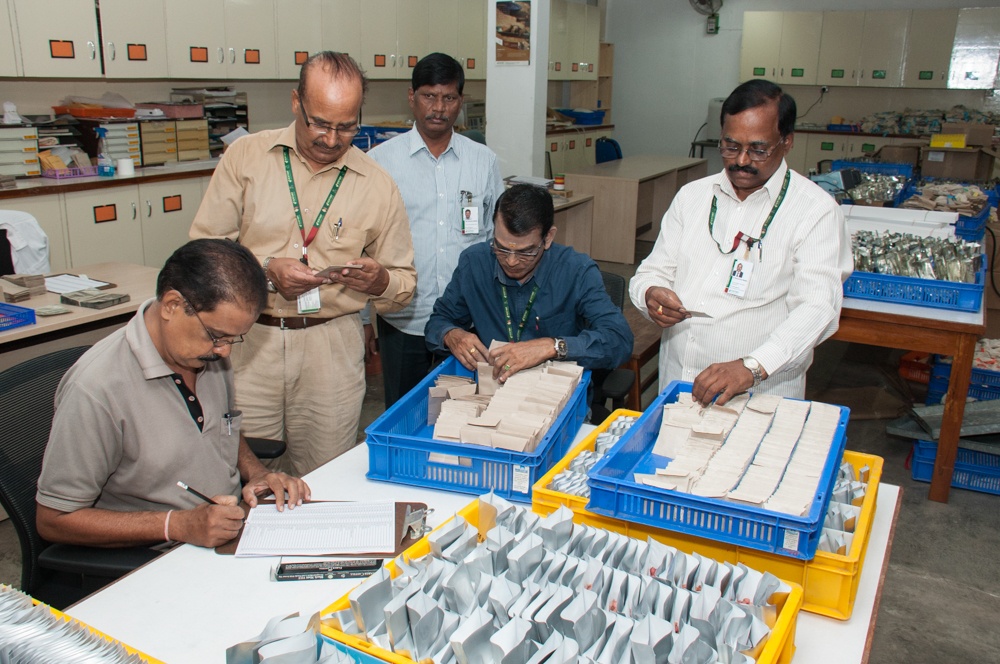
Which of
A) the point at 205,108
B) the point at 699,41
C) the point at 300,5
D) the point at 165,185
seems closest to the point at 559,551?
the point at 165,185

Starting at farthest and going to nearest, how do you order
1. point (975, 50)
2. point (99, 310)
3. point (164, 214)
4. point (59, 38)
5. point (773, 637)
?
1. point (975, 50)
2. point (164, 214)
3. point (59, 38)
4. point (99, 310)
5. point (773, 637)

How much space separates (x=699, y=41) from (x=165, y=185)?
308 inches

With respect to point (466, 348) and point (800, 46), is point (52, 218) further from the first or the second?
point (800, 46)

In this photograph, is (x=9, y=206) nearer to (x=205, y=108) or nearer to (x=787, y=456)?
(x=205, y=108)

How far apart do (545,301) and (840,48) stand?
873cm

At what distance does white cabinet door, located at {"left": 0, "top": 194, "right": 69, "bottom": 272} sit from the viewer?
4.88m

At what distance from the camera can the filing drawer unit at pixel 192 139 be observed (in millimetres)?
6094

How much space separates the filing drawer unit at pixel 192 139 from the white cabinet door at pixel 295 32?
2.92ft

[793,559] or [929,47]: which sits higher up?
[929,47]

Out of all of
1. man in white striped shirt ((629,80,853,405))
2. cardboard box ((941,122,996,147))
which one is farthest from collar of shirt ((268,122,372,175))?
cardboard box ((941,122,996,147))

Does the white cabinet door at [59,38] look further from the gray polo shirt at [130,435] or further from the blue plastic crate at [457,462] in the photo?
the blue plastic crate at [457,462]

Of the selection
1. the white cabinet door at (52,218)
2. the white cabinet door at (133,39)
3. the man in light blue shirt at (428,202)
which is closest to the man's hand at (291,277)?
the man in light blue shirt at (428,202)

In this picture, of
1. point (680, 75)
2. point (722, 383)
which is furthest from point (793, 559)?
point (680, 75)

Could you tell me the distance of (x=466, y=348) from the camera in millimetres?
2420
